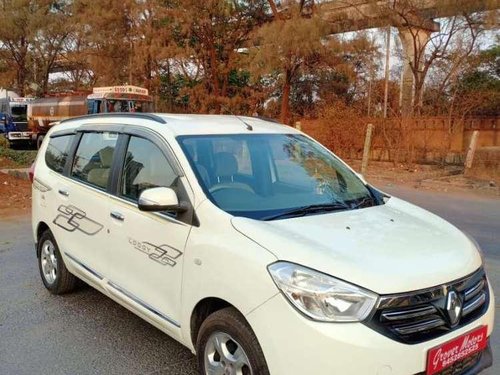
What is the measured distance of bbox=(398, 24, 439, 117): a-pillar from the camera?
20672mm

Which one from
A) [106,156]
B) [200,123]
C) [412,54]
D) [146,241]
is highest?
[412,54]

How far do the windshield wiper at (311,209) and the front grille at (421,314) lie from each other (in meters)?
0.89

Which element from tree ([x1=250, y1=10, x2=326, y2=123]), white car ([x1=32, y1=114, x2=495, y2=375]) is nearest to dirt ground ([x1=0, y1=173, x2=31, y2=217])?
white car ([x1=32, y1=114, x2=495, y2=375])

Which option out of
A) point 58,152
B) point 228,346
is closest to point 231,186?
point 228,346

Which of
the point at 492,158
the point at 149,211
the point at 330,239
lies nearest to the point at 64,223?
the point at 149,211

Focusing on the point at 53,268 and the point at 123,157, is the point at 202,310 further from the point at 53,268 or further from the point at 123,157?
the point at 53,268

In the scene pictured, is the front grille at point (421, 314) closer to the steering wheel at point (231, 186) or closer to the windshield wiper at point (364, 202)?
the windshield wiper at point (364, 202)

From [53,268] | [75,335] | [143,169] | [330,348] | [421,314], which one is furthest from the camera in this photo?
[53,268]

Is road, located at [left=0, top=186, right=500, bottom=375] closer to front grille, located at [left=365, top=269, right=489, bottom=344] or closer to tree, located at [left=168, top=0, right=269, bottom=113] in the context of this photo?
front grille, located at [left=365, top=269, right=489, bottom=344]

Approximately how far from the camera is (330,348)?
2318 millimetres

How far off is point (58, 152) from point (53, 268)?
1127mm

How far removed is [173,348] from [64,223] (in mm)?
1565

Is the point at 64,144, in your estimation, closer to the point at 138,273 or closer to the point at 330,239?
the point at 138,273

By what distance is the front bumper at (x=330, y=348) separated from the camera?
2309mm
